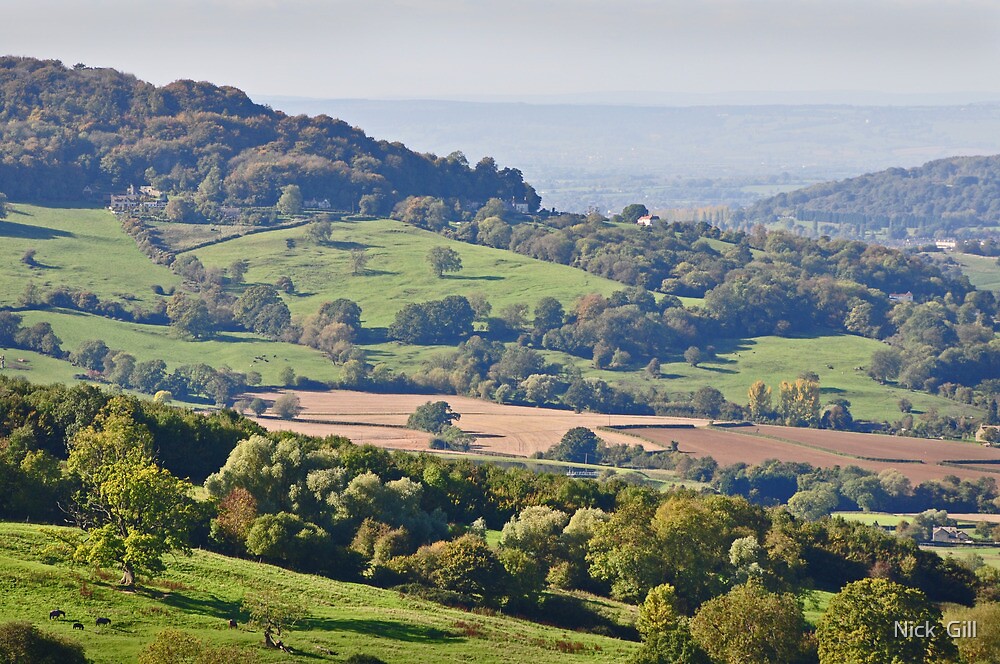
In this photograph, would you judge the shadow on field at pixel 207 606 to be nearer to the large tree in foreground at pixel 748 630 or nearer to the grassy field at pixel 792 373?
the large tree in foreground at pixel 748 630

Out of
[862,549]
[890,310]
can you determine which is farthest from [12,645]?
[890,310]

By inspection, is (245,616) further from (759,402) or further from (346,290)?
(346,290)

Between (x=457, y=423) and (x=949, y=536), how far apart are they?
4600cm

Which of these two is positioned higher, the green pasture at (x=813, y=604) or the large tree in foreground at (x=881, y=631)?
the large tree in foreground at (x=881, y=631)

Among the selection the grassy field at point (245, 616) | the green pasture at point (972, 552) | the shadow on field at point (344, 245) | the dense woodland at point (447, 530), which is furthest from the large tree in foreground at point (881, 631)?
the shadow on field at point (344, 245)

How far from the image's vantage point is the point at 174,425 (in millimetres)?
67125

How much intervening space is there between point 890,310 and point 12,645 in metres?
170

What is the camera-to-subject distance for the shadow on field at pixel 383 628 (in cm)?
4203

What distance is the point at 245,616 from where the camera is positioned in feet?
138

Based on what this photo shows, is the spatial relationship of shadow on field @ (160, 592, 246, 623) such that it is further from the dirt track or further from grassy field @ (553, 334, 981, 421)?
grassy field @ (553, 334, 981, 421)

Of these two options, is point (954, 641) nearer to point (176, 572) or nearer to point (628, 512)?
point (628, 512)

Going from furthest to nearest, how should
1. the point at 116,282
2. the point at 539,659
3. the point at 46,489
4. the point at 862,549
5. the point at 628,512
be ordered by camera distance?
1. the point at 116,282
2. the point at 862,549
3. the point at 628,512
4. the point at 46,489
5. the point at 539,659

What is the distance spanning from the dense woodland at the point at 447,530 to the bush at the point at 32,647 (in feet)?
25.8

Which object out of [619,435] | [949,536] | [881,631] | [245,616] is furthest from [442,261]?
[881,631]
